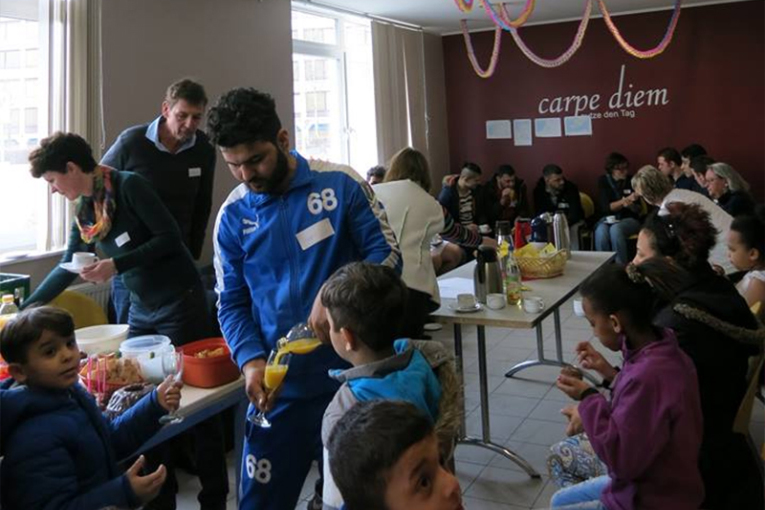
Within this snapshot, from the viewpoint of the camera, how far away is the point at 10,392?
1540mm

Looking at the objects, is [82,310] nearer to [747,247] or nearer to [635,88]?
[747,247]

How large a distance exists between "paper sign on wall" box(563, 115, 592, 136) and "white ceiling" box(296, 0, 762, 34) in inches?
42.5

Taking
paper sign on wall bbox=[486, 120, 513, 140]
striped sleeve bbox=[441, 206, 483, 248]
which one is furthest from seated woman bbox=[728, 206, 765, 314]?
paper sign on wall bbox=[486, 120, 513, 140]

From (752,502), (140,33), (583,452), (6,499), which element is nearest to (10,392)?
(6,499)

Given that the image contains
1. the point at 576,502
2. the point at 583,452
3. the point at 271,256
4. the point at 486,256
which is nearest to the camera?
the point at 271,256

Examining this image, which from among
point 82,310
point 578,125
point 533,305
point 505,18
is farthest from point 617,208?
point 82,310

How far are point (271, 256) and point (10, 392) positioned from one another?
0.67 meters

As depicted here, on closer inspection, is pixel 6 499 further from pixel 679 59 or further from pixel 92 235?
pixel 679 59

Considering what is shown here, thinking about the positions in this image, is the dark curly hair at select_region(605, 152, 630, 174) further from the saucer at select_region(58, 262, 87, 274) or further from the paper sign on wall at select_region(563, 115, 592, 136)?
the saucer at select_region(58, 262, 87, 274)

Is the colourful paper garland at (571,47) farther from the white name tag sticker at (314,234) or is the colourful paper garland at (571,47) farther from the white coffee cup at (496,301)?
the white name tag sticker at (314,234)

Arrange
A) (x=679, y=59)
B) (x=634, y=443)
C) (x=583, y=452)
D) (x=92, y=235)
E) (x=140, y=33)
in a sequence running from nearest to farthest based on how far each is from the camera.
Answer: (x=634, y=443) → (x=583, y=452) → (x=92, y=235) → (x=140, y=33) → (x=679, y=59)

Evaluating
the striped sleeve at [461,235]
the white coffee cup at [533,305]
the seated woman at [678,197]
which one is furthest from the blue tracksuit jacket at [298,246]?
the seated woman at [678,197]

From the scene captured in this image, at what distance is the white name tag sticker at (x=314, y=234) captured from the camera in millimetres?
1834

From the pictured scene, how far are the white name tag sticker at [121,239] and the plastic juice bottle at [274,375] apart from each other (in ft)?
3.22
